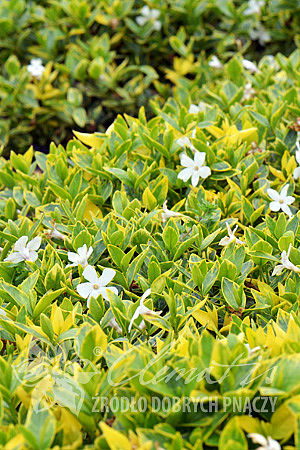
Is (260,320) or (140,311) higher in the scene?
(140,311)

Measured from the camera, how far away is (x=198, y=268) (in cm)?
173

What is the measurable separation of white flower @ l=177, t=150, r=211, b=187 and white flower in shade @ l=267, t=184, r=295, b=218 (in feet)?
0.87

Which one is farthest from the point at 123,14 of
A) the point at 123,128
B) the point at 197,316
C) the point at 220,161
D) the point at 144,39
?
the point at 197,316

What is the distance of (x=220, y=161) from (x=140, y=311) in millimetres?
964

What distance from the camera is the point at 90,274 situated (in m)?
1.72

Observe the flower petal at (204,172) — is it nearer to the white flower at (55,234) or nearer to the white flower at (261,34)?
the white flower at (55,234)

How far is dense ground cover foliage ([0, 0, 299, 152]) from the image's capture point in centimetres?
369

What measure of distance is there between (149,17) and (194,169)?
7.23ft

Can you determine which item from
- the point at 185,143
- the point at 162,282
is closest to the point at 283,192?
the point at 185,143

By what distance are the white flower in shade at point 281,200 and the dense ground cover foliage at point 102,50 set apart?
1937 millimetres

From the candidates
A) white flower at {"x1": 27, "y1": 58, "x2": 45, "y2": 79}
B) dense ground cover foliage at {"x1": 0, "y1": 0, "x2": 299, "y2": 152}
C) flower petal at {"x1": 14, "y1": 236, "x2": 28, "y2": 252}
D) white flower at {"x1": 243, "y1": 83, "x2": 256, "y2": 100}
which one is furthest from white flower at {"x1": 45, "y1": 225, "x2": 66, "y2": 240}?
white flower at {"x1": 27, "y1": 58, "x2": 45, "y2": 79}

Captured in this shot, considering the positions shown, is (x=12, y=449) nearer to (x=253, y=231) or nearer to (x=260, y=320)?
(x=260, y=320)

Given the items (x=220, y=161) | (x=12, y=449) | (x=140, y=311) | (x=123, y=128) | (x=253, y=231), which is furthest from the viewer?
(x=123, y=128)

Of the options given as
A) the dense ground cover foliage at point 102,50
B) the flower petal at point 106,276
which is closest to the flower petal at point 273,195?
the flower petal at point 106,276
